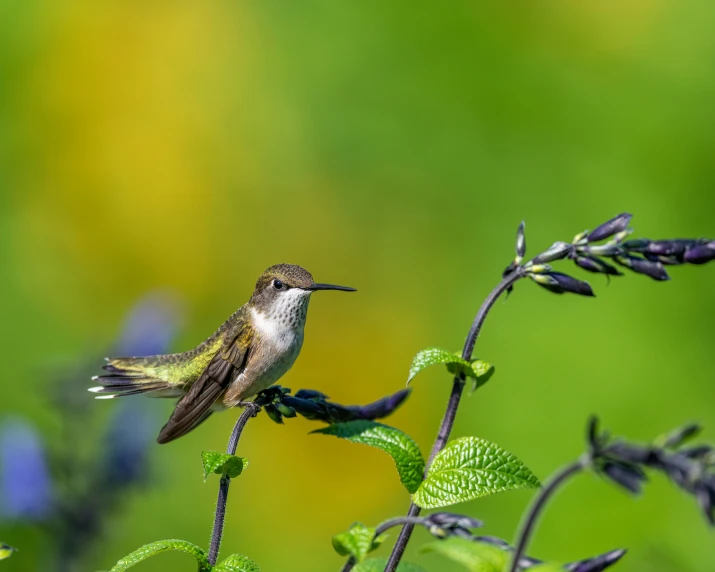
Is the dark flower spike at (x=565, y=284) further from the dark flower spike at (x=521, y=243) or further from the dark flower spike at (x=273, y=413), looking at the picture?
the dark flower spike at (x=273, y=413)

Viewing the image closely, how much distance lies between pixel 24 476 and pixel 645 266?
2.33m

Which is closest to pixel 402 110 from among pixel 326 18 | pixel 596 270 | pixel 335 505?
pixel 326 18

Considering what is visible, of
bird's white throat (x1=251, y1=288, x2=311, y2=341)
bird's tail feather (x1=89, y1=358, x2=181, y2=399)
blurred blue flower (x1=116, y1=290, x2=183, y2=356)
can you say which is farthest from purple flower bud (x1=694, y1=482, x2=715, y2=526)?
blurred blue flower (x1=116, y1=290, x2=183, y2=356)

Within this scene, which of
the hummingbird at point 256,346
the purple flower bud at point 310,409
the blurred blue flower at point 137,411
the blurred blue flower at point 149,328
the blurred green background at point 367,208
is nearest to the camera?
the purple flower bud at point 310,409

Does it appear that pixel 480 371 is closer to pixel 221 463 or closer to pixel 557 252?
pixel 557 252

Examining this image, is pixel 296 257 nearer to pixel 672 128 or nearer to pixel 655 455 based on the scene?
pixel 672 128

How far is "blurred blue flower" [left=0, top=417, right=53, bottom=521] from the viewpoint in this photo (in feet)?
9.66

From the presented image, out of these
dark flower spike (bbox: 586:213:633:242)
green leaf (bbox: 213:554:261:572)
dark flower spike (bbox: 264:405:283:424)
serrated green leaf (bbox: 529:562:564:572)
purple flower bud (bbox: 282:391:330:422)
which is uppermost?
dark flower spike (bbox: 586:213:633:242)

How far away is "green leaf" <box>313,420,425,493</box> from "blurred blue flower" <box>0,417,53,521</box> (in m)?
1.64

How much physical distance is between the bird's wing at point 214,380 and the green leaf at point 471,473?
99 cm

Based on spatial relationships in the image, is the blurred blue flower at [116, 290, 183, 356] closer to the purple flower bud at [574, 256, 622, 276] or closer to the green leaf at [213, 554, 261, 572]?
the green leaf at [213, 554, 261, 572]

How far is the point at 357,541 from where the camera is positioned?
1.30 metres

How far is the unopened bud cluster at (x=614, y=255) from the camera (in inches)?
55.5

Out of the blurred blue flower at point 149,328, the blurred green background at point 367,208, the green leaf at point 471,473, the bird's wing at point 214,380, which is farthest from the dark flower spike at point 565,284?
the blurred green background at point 367,208
